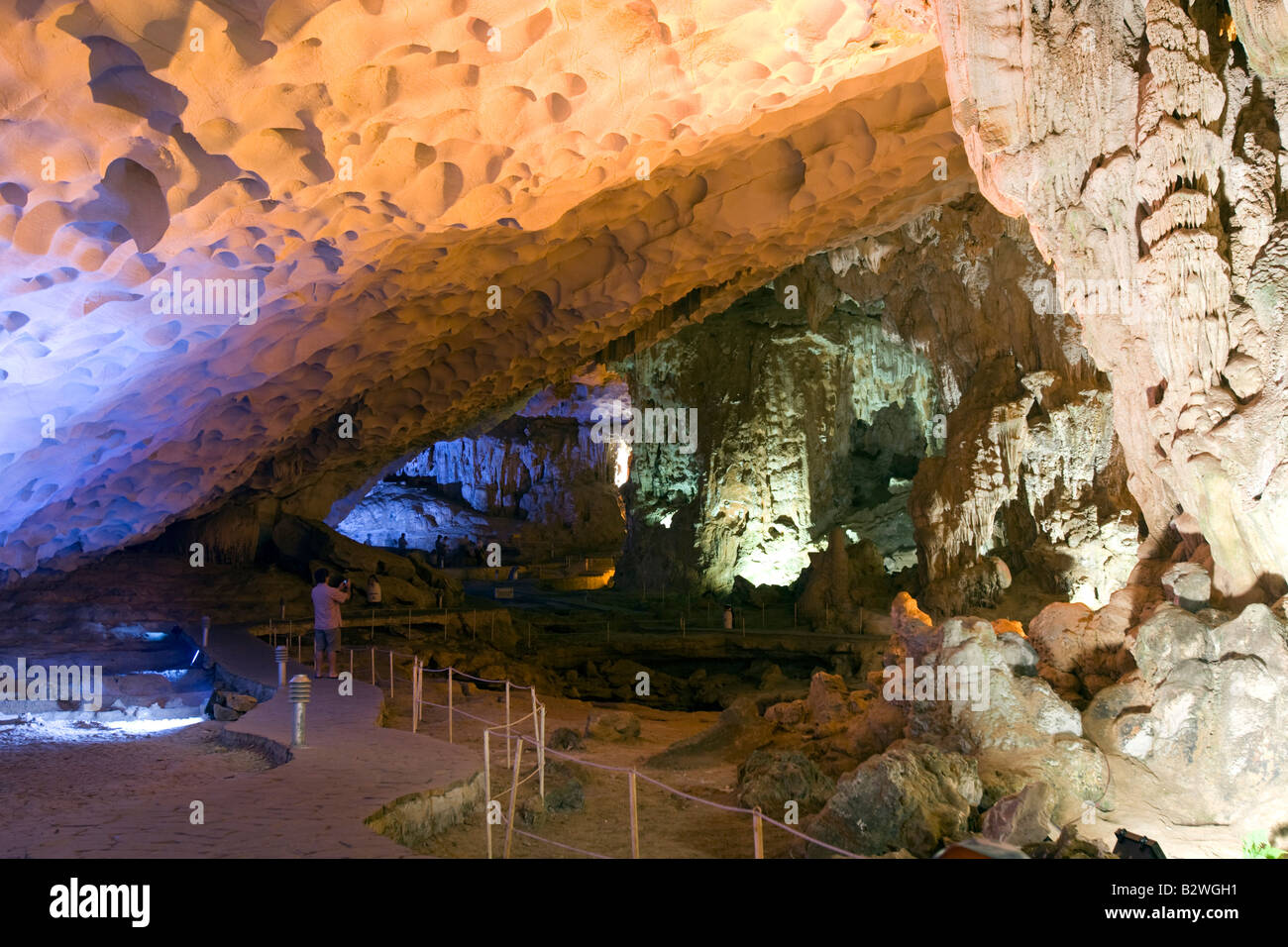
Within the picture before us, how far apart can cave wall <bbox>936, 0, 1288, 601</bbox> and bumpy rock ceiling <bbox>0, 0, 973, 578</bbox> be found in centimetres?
100

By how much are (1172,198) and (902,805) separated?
4.37 metres

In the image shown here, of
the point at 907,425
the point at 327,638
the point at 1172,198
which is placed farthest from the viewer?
the point at 907,425

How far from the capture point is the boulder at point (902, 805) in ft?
20.3

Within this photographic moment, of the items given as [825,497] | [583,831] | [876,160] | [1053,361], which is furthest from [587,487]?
[583,831]

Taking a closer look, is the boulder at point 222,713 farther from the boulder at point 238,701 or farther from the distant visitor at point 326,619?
the distant visitor at point 326,619

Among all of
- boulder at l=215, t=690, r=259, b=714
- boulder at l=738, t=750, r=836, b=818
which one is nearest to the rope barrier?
boulder at l=738, t=750, r=836, b=818

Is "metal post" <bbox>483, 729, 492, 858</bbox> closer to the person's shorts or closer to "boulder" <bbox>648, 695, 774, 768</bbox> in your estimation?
"boulder" <bbox>648, 695, 774, 768</bbox>

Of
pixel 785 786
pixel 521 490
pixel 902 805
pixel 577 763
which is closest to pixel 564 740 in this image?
pixel 577 763

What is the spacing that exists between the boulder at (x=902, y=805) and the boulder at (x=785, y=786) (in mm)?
696

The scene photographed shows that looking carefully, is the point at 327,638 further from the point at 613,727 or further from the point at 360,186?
the point at 360,186

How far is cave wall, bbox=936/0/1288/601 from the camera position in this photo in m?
6.28

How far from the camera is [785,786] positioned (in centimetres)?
742

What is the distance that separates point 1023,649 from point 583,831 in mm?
3777
